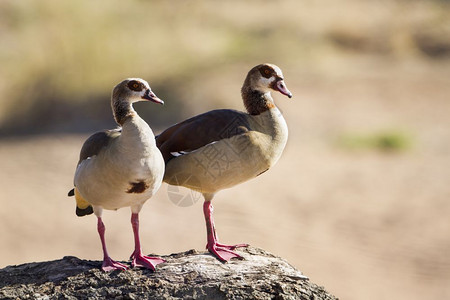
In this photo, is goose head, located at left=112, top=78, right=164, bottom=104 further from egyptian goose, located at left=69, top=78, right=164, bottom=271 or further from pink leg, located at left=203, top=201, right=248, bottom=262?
pink leg, located at left=203, top=201, right=248, bottom=262

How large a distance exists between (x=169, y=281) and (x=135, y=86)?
4.93ft

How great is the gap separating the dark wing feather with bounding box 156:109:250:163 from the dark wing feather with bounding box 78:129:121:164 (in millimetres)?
478

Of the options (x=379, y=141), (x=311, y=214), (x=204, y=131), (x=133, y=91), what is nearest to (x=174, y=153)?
(x=204, y=131)

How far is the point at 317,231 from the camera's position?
14.3m

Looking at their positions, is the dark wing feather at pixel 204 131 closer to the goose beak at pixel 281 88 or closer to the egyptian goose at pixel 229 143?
the egyptian goose at pixel 229 143

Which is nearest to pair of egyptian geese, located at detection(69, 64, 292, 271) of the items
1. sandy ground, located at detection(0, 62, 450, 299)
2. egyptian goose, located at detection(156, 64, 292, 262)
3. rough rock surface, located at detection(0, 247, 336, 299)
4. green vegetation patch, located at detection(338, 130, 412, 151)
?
egyptian goose, located at detection(156, 64, 292, 262)

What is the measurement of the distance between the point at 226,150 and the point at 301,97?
50.4 ft

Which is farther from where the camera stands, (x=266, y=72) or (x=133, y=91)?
(x=266, y=72)

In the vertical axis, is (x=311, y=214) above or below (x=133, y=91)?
above

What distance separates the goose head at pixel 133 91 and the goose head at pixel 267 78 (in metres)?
0.93

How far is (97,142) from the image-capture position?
527cm

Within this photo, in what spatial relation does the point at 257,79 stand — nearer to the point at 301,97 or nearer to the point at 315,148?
the point at 315,148

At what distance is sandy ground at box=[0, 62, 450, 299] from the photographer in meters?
13.0
